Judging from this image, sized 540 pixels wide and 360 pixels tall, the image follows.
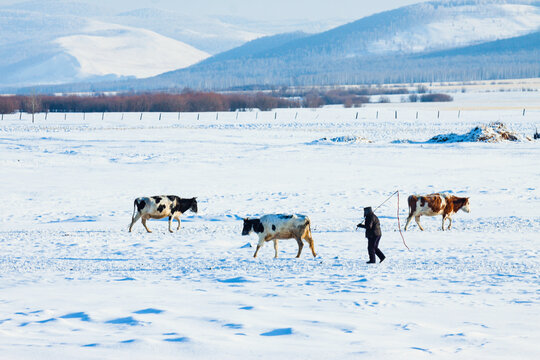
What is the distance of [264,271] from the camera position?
13062 mm

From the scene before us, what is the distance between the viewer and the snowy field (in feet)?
28.0

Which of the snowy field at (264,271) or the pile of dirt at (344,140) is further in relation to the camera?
the pile of dirt at (344,140)

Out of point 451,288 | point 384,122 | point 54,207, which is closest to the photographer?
point 451,288

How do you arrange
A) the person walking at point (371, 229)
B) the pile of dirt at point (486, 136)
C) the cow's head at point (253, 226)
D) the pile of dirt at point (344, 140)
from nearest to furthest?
the person walking at point (371, 229) < the cow's head at point (253, 226) < the pile of dirt at point (486, 136) < the pile of dirt at point (344, 140)

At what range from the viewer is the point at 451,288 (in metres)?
11.5

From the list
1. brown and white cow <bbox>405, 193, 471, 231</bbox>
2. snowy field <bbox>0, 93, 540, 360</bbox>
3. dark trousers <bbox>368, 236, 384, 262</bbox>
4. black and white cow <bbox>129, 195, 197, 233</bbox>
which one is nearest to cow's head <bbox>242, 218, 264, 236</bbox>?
snowy field <bbox>0, 93, 540, 360</bbox>

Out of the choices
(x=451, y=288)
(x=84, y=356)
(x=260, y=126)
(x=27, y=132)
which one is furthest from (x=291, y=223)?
(x=260, y=126)

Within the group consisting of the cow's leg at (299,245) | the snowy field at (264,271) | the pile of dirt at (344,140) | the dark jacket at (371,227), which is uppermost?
the pile of dirt at (344,140)

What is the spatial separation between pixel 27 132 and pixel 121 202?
3217 cm

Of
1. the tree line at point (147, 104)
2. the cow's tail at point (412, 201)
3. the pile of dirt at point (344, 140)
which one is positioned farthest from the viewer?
the tree line at point (147, 104)

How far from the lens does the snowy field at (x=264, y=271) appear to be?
8539mm

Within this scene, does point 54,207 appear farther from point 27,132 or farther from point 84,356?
point 27,132

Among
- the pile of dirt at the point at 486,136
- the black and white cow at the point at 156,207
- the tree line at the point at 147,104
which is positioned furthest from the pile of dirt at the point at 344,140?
the tree line at the point at 147,104

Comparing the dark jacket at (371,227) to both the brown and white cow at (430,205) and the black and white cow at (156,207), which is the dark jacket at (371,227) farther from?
the black and white cow at (156,207)
